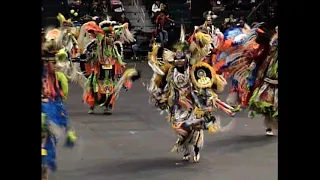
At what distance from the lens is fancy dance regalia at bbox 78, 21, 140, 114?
36.9 feet

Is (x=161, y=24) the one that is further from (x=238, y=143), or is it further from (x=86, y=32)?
(x=238, y=143)

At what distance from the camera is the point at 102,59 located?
37.6 feet

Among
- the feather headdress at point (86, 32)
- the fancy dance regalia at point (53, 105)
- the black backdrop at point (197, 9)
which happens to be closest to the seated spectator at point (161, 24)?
the black backdrop at point (197, 9)

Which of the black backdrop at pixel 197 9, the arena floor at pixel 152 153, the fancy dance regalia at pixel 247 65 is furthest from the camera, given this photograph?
the black backdrop at pixel 197 9

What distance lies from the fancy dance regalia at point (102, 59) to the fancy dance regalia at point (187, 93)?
3.39 m

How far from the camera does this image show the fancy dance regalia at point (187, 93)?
7.63 metres

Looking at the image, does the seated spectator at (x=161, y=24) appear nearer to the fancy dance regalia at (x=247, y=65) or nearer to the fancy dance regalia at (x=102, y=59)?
the fancy dance regalia at (x=102, y=59)

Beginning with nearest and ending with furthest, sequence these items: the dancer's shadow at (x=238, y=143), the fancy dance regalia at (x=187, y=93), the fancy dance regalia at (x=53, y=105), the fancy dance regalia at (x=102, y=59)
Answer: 1. the fancy dance regalia at (x=53, y=105)
2. the fancy dance regalia at (x=187, y=93)
3. the dancer's shadow at (x=238, y=143)
4. the fancy dance regalia at (x=102, y=59)

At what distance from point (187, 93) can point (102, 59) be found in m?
4.08

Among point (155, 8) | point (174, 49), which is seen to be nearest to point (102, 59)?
point (174, 49)

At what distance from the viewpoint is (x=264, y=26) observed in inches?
374

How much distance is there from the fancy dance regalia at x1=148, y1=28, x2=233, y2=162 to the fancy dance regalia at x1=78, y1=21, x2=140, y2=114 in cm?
339

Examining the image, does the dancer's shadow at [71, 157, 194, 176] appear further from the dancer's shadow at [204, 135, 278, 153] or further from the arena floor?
the dancer's shadow at [204, 135, 278, 153]
